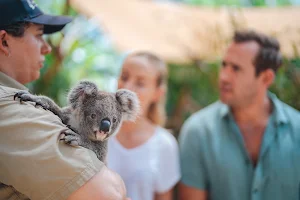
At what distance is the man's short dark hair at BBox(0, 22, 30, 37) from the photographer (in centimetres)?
148

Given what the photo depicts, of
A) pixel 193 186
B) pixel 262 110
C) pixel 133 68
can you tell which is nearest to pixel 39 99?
pixel 133 68

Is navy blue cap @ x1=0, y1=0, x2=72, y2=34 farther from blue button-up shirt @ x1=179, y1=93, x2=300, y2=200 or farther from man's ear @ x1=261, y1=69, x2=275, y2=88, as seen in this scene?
man's ear @ x1=261, y1=69, x2=275, y2=88

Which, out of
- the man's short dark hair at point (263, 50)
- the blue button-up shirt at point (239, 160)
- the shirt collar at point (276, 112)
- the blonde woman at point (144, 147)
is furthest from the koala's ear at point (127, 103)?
the man's short dark hair at point (263, 50)

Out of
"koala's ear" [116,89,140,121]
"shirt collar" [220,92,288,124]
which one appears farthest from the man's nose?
"koala's ear" [116,89,140,121]

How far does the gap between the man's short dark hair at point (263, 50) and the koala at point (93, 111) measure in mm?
1597

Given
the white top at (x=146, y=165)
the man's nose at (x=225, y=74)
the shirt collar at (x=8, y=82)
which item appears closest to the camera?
the shirt collar at (x=8, y=82)

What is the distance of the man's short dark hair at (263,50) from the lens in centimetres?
291

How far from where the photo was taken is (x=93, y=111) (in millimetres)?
1437

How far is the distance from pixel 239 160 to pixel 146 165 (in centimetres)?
65

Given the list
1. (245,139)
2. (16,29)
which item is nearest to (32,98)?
(16,29)

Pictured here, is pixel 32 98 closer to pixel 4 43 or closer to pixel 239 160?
pixel 4 43

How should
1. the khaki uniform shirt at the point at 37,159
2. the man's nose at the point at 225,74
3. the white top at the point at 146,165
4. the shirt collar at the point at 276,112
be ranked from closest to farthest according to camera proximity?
the khaki uniform shirt at the point at 37,159 < the white top at the point at 146,165 < the shirt collar at the point at 276,112 < the man's nose at the point at 225,74

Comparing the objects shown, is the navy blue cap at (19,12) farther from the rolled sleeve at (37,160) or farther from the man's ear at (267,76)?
the man's ear at (267,76)

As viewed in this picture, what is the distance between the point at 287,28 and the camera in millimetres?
3656
